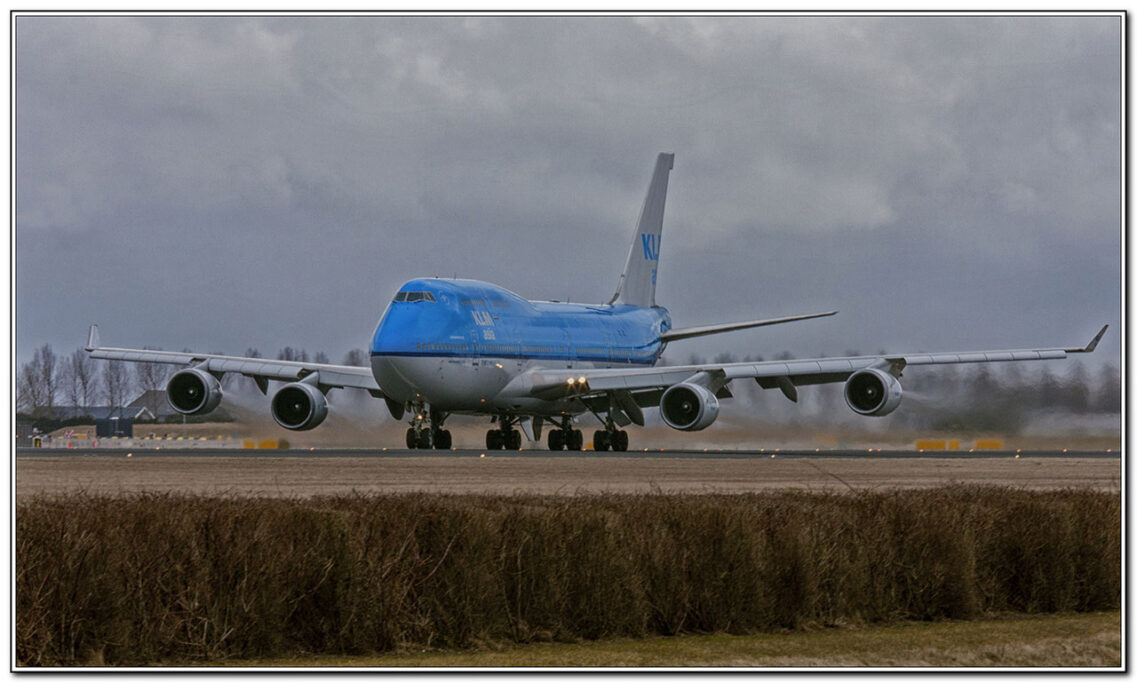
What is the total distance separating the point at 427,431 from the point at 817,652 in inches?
1546

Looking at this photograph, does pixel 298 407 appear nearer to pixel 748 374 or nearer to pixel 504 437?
pixel 504 437

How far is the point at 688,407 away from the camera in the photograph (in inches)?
2283

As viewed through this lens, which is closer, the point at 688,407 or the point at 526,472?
the point at 526,472

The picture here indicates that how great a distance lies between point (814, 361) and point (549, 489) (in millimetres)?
27120

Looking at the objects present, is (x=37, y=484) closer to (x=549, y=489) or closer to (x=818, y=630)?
(x=549, y=489)

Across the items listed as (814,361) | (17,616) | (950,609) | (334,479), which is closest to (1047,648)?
(950,609)

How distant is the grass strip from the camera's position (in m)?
20.0

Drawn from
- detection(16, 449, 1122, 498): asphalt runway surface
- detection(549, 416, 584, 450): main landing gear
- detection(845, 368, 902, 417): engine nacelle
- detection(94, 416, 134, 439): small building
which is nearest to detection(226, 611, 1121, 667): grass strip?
detection(16, 449, 1122, 498): asphalt runway surface

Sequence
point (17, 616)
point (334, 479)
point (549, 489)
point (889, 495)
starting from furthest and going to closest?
point (334, 479) → point (549, 489) → point (889, 495) → point (17, 616)

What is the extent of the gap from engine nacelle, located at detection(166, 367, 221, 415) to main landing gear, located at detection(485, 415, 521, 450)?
10242 millimetres

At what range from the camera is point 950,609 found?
24312 millimetres

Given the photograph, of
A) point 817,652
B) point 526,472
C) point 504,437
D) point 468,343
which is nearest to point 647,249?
point 504,437

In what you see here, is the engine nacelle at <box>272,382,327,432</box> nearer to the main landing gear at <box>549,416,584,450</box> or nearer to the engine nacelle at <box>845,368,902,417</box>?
the main landing gear at <box>549,416,584,450</box>

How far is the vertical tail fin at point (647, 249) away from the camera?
79.6 metres
